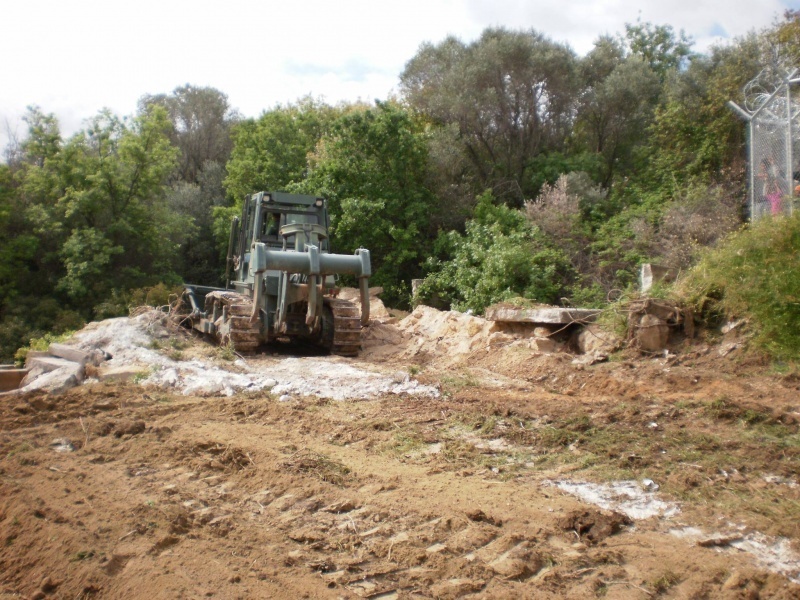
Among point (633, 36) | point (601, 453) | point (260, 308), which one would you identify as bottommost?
point (601, 453)

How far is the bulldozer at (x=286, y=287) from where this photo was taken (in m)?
11.6

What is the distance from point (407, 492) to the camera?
16.6 feet

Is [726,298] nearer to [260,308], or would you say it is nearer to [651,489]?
[651,489]

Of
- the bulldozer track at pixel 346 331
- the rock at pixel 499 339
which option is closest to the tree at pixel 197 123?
the bulldozer track at pixel 346 331

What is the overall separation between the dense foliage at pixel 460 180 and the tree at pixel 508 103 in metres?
0.07

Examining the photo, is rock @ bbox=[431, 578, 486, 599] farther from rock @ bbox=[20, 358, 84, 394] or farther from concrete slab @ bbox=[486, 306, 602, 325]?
concrete slab @ bbox=[486, 306, 602, 325]

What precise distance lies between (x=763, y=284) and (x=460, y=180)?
49.3 ft

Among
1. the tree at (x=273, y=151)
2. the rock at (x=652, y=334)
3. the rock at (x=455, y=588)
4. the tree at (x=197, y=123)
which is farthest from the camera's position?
the tree at (x=197, y=123)

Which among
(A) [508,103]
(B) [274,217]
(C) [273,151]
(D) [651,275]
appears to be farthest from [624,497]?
(C) [273,151]

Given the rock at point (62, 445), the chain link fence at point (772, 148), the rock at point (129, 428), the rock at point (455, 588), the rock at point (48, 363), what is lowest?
the rock at point (455, 588)

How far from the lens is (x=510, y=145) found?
24906mm

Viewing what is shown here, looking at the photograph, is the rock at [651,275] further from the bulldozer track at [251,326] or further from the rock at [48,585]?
the rock at [48,585]

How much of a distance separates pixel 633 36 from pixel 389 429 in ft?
90.1

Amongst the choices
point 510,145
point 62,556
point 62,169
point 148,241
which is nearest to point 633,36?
point 510,145
